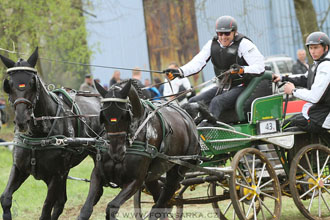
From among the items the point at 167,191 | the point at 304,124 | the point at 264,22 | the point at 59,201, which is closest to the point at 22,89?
the point at 59,201

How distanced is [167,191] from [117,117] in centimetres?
167

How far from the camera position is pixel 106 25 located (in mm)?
22141

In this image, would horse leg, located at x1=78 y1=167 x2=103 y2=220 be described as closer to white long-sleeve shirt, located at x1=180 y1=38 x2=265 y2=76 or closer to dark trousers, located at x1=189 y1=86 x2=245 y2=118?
dark trousers, located at x1=189 y1=86 x2=245 y2=118

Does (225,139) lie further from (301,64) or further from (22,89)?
(301,64)

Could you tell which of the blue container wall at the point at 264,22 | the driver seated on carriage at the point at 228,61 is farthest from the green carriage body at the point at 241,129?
the blue container wall at the point at 264,22

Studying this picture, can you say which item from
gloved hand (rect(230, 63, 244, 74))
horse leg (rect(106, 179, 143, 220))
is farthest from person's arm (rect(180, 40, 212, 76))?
horse leg (rect(106, 179, 143, 220))

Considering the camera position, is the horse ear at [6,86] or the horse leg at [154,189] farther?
the horse leg at [154,189]

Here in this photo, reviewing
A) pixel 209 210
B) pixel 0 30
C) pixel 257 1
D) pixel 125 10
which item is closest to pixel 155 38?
pixel 125 10

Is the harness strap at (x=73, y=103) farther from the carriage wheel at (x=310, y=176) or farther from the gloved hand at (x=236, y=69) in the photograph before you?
the carriage wheel at (x=310, y=176)

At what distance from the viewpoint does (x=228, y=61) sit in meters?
7.63

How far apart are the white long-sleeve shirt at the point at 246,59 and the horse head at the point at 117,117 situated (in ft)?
7.20

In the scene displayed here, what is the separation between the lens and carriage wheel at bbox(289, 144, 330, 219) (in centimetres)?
748

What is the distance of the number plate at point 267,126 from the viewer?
24.7 ft

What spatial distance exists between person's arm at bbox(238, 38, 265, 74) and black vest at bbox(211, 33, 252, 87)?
0.06 metres
